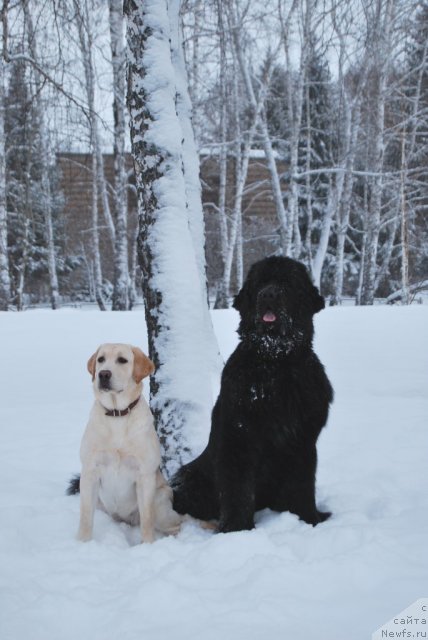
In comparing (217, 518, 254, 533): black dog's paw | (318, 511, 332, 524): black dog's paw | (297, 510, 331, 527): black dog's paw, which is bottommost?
(318, 511, 332, 524): black dog's paw

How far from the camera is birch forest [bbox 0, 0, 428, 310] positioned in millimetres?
3926

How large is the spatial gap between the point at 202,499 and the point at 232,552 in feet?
2.57

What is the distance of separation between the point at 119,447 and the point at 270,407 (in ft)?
2.89

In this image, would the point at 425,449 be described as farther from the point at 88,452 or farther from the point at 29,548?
the point at 29,548

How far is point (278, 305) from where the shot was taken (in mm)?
2953

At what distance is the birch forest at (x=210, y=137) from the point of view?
3926mm

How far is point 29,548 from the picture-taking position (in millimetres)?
2650

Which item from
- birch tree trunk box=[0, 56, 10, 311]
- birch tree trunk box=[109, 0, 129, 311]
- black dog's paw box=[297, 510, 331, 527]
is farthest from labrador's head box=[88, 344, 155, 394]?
birch tree trunk box=[0, 56, 10, 311]

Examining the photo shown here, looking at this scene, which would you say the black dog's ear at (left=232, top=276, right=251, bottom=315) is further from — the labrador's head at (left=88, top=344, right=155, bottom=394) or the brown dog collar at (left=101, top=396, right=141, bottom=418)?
the brown dog collar at (left=101, top=396, right=141, bottom=418)

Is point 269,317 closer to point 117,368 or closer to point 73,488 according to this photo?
point 117,368

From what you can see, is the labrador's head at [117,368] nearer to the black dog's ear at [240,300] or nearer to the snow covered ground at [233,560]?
the black dog's ear at [240,300]

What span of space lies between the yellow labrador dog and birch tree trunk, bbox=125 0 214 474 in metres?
0.72

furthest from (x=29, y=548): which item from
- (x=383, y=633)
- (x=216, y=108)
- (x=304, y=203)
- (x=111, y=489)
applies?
(x=304, y=203)

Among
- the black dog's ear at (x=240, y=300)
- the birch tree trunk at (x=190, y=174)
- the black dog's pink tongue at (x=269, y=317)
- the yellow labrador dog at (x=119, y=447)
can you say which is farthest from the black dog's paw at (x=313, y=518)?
the birch tree trunk at (x=190, y=174)
